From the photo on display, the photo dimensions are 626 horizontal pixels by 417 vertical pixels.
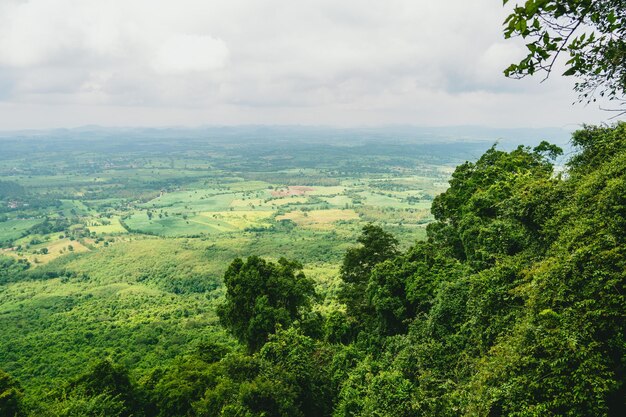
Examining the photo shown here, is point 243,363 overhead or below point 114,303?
overhead

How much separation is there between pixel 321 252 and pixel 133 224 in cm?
6443

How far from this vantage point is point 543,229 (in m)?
11.8

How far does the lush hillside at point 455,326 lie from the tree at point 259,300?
0.08 m

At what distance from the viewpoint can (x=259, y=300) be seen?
19.2 m

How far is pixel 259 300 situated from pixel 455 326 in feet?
32.4

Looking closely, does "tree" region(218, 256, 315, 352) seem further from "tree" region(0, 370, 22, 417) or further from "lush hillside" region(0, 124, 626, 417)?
"tree" region(0, 370, 22, 417)

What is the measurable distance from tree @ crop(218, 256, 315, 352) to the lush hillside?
0.25 ft

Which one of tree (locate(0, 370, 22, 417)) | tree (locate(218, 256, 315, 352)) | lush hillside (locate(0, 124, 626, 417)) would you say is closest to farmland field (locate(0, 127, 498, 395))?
tree (locate(218, 256, 315, 352))

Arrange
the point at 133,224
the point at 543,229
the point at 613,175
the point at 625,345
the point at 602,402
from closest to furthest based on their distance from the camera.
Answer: the point at 602,402 < the point at 625,345 < the point at 613,175 < the point at 543,229 < the point at 133,224

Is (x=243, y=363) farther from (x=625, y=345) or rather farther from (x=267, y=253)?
(x=267, y=253)

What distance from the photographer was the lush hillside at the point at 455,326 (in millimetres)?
7320

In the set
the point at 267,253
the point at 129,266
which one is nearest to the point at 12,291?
the point at 129,266

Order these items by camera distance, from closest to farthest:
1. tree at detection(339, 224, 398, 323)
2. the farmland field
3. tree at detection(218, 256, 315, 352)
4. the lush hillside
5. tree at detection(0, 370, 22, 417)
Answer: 1. the lush hillside
2. tree at detection(0, 370, 22, 417)
3. tree at detection(218, 256, 315, 352)
4. tree at detection(339, 224, 398, 323)
5. the farmland field

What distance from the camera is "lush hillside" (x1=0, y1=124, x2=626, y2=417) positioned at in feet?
24.0
